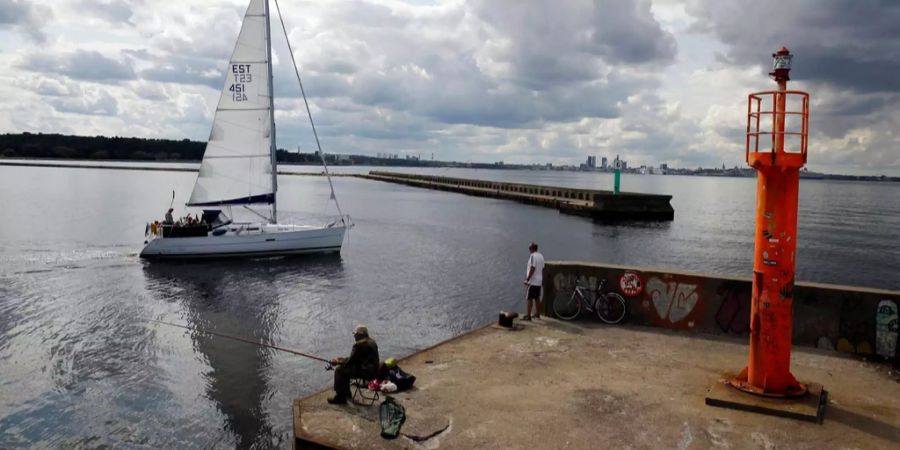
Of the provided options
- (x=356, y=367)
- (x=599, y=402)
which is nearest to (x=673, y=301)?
(x=599, y=402)

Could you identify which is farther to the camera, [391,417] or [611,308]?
[611,308]

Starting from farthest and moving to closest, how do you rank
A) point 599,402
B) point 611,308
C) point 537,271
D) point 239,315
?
point 239,315, point 537,271, point 611,308, point 599,402

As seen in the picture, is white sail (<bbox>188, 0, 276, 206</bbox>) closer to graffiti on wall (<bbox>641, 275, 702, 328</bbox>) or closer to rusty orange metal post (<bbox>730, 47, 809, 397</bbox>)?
graffiti on wall (<bbox>641, 275, 702, 328</bbox>)

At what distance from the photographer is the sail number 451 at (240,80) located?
113 ft

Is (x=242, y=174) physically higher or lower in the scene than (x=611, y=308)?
higher

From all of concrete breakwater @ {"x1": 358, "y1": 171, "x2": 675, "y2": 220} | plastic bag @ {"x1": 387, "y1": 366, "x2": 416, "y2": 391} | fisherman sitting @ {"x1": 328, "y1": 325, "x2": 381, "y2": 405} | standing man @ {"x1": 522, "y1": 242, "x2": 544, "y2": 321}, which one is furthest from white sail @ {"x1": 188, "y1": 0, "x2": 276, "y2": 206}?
concrete breakwater @ {"x1": 358, "y1": 171, "x2": 675, "y2": 220}

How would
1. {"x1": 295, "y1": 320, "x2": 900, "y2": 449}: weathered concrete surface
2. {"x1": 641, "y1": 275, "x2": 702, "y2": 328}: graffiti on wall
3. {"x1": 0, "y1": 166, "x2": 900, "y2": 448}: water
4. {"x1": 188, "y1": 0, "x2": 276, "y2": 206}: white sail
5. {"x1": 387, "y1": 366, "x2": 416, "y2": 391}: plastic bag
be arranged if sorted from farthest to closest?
{"x1": 188, "y1": 0, "x2": 276, "y2": 206}: white sail, {"x1": 641, "y1": 275, "x2": 702, "y2": 328}: graffiti on wall, {"x1": 0, "y1": 166, "x2": 900, "y2": 448}: water, {"x1": 387, "y1": 366, "x2": 416, "y2": 391}: plastic bag, {"x1": 295, "y1": 320, "x2": 900, "y2": 449}: weathered concrete surface

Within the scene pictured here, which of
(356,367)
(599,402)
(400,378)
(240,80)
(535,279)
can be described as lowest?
(599,402)

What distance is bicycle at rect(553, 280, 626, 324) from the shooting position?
47.5 feet

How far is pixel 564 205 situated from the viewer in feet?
234

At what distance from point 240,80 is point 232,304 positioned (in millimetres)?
14902

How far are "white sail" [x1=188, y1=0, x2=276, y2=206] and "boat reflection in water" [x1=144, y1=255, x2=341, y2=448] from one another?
13.4ft

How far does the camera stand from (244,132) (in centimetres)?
3516

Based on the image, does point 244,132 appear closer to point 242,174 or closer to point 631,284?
point 242,174
